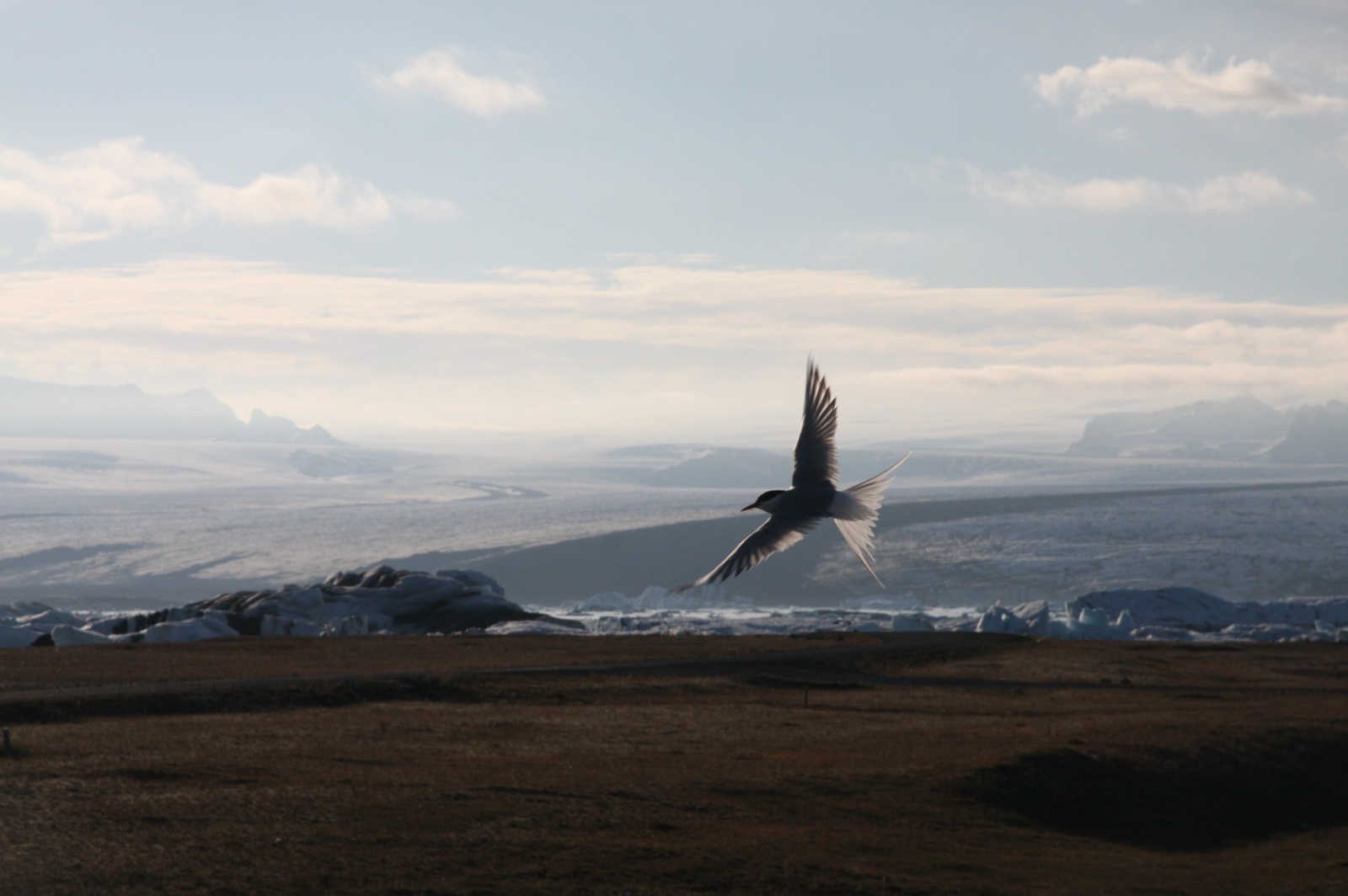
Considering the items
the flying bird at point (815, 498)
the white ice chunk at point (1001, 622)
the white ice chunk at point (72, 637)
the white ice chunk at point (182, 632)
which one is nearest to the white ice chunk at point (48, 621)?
the white ice chunk at point (72, 637)

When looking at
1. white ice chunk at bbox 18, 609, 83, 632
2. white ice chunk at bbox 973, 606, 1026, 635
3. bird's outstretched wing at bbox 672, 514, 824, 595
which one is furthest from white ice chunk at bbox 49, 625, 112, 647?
bird's outstretched wing at bbox 672, 514, 824, 595

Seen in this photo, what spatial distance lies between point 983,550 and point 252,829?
71.2m

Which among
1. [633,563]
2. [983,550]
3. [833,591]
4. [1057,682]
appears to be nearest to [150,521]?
[633,563]

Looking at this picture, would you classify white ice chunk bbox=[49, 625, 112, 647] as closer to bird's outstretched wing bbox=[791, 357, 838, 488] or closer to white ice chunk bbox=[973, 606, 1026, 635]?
white ice chunk bbox=[973, 606, 1026, 635]

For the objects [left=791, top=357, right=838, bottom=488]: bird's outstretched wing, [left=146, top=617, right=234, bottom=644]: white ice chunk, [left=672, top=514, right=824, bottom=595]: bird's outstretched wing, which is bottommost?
[left=146, top=617, right=234, bottom=644]: white ice chunk

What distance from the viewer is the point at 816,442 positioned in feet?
39.0

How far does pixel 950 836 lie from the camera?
1329 centimetres

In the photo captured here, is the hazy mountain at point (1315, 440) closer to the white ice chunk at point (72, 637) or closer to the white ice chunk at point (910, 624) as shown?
the white ice chunk at point (910, 624)

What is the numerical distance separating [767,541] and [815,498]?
714mm

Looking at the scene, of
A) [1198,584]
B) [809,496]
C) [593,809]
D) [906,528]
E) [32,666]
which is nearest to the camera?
[809,496]

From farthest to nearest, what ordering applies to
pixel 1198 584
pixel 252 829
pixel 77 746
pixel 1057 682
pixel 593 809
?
pixel 1198 584 → pixel 1057 682 → pixel 77 746 → pixel 593 809 → pixel 252 829

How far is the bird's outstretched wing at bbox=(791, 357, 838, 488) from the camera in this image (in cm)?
1174

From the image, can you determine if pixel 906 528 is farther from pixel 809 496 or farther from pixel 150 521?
pixel 809 496

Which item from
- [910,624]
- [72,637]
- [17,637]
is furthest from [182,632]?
[910,624]
